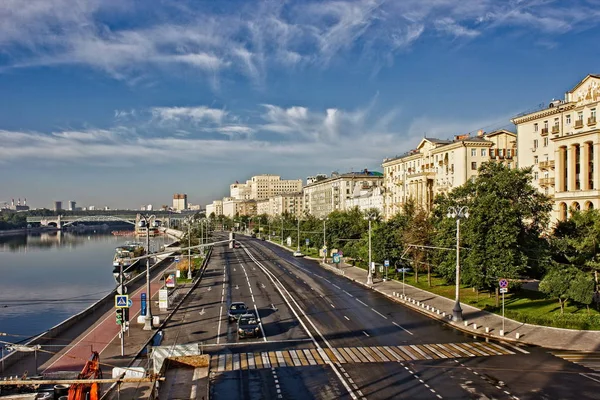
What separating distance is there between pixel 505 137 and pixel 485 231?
48673mm

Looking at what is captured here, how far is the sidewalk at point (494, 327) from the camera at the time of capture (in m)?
33.6

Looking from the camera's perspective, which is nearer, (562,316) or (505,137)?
(562,316)

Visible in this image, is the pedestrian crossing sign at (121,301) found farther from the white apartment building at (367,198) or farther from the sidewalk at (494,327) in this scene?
the white apartment building at (367,198)

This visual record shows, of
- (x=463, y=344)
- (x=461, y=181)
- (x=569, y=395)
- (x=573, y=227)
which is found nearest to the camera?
(x=569, y=395)

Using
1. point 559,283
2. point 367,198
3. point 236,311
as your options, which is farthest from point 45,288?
point 367,198

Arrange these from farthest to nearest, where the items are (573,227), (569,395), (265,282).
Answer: (265,282), (573,227), (569,395)

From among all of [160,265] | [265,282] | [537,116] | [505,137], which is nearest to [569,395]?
[265,282]

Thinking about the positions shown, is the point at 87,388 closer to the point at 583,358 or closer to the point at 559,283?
the point at 583,358

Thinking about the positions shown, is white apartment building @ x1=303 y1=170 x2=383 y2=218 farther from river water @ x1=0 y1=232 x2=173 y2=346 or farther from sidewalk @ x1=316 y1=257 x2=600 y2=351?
sidewalk @ x1=316 y1=257 x2=600 y2=351

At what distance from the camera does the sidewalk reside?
110ft

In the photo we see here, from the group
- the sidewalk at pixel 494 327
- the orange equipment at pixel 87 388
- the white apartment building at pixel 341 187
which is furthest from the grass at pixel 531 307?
the white apartment building at pixel 341 187

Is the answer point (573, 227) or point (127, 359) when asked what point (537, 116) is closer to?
point (573, 227)

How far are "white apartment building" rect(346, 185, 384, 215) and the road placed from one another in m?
70.4

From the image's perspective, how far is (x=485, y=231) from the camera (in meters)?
46.3
